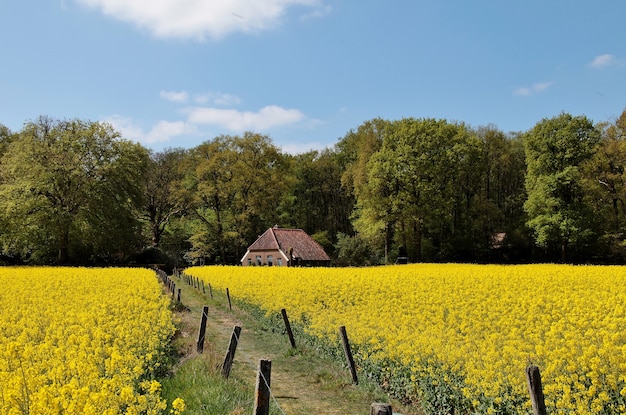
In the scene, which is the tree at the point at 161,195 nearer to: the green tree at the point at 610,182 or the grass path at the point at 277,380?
the green tree at the point at 610,182

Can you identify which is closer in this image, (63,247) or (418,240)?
(63,247)

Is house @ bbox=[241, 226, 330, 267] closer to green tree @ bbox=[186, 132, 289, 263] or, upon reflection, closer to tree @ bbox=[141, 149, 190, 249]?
green tree @ bbox=[186, 132, 289, 263]

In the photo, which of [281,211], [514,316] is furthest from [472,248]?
[514,316]

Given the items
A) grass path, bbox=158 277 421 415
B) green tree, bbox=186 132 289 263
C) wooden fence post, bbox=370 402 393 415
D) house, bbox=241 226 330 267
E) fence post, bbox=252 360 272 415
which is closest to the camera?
wooden fence post, bbox=370 402 393 415

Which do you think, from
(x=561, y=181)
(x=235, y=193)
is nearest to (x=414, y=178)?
(x=561, y=181)

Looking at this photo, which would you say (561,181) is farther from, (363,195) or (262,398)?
(262,398)

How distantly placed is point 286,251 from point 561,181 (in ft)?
85.2

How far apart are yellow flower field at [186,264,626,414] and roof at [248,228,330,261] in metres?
29.3

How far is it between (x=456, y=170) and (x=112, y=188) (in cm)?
3388

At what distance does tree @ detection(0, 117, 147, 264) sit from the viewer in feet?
134

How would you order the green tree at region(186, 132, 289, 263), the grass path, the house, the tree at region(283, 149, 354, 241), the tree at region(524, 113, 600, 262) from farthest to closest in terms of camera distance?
the tree at region(283, 149, 354, 241) < the green tree at region(186, 132, 289, 263) < the house < the tree at region(524, 113, 600, 262) < the grass path

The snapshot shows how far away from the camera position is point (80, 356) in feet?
21.8

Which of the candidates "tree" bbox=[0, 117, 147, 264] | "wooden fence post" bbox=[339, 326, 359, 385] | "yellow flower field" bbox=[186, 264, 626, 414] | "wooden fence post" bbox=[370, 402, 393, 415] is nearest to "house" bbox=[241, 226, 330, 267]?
"tree" bbox=[0, 117, 147, 264]

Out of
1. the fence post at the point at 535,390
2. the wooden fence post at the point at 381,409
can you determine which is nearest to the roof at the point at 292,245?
the fence post at the point at 535,390
